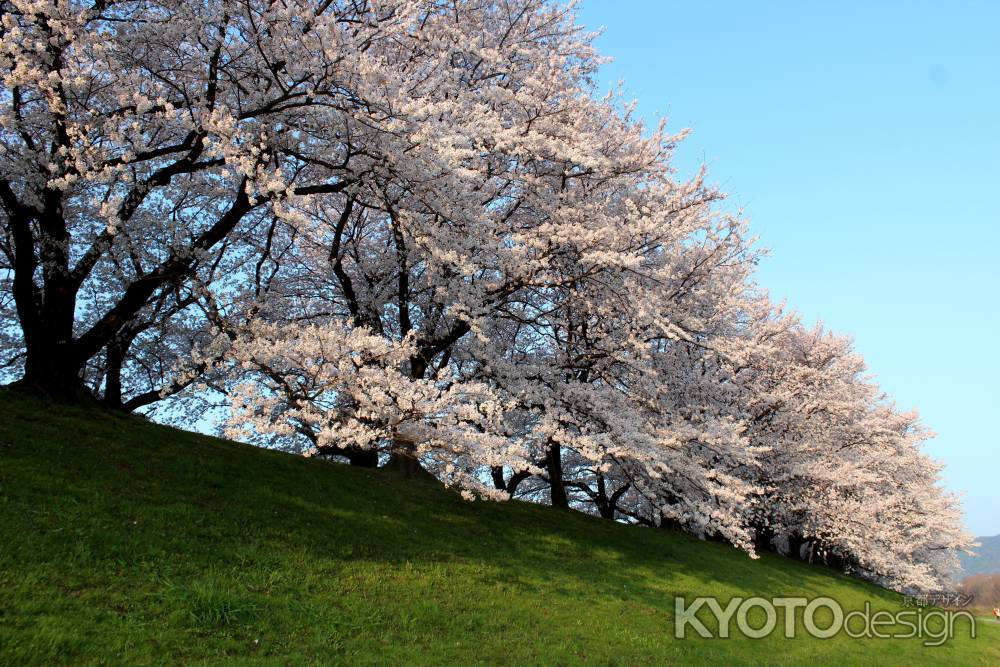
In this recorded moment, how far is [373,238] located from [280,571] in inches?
498

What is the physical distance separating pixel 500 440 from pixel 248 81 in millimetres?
8217

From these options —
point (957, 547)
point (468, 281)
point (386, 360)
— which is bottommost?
point (957, 547)

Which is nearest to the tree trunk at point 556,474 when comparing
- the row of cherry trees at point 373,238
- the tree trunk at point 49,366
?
the row of cherry trees at point 373,238

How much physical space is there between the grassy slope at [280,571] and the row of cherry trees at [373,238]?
152 centimetres

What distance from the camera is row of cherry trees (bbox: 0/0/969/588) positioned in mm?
11352

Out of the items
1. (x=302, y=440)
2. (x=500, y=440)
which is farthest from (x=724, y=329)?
(x=302, y=440)

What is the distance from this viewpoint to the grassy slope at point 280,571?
734cm

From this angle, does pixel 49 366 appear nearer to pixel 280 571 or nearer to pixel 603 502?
pixel 280 571

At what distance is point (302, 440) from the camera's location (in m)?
23.2

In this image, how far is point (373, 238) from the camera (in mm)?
20422

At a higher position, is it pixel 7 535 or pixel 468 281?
pixel 468 281

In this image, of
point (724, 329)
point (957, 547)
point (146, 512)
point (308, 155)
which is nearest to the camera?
point (146, 512)

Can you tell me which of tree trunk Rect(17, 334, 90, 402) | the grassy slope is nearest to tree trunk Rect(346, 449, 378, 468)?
the grassy slope

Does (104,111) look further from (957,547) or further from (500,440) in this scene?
(957,547)
